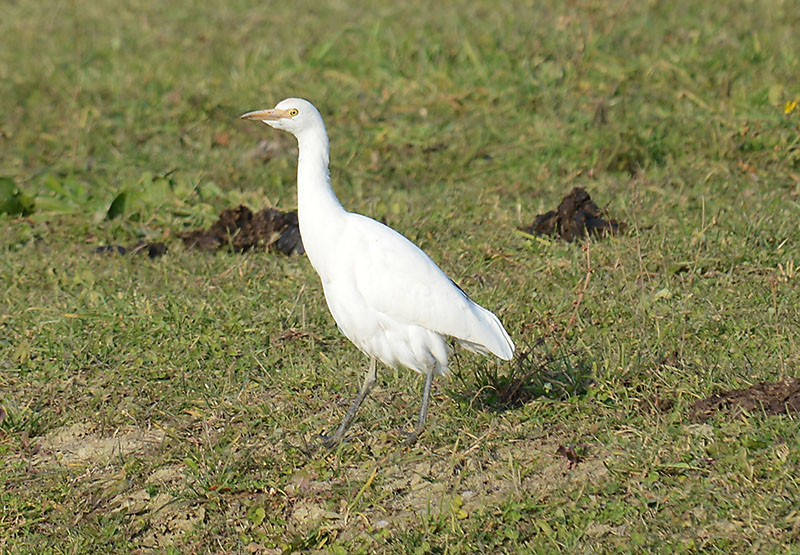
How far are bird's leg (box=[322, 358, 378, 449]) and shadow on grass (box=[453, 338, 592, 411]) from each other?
320 mm

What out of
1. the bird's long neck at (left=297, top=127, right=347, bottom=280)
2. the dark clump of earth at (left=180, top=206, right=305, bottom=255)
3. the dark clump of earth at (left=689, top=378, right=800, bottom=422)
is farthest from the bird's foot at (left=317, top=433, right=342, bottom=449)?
the dark clump of earth at (left=180, top=206, right=305, bottom=255)

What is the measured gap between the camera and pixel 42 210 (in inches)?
254

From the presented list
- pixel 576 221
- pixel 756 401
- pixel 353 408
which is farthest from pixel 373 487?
pixel 576 221

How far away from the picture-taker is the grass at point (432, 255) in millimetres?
3570

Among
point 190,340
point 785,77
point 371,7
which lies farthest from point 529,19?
point 190,340

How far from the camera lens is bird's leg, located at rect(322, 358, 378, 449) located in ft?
12.8

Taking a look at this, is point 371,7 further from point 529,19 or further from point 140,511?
point 140,511

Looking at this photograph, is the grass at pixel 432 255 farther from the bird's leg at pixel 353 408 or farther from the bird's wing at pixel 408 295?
the bird's wing at pixel 408 295

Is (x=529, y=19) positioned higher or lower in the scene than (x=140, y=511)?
higher

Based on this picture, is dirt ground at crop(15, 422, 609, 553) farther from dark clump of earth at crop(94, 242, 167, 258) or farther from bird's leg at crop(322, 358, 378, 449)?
dark clump of earth at crop(94, 242, 167, 258)

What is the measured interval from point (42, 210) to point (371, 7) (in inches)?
151

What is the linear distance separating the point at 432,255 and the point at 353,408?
174 cm

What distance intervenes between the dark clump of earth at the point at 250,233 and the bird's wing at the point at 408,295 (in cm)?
177

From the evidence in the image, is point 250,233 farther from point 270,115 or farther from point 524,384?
point 524,384
